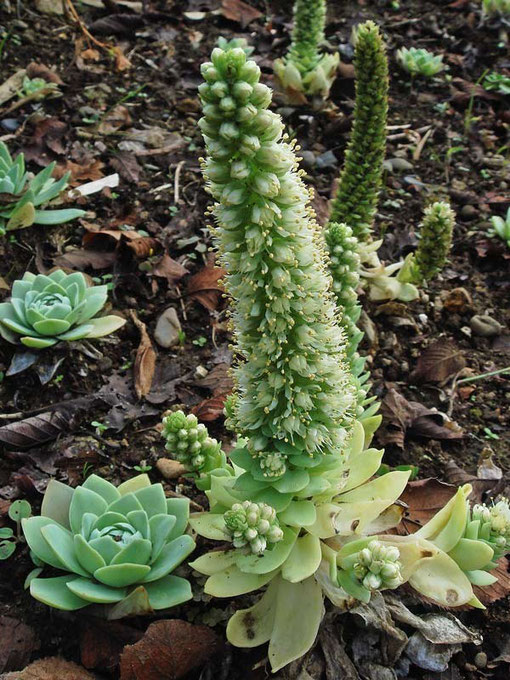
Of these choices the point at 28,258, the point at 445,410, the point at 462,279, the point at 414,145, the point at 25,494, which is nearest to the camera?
the point at 25,494

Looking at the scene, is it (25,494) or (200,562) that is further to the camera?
(25,494)

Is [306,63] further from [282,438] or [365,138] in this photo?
[282,438]

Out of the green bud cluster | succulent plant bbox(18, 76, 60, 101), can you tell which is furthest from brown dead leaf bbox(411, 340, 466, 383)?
succulent plant bbox(18, 76, 60, 101)

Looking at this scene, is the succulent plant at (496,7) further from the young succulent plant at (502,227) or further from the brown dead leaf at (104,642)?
the brown dead leaf at (104,642)

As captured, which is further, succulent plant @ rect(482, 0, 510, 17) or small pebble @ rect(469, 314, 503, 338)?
succulent plant @ rect(482, 0, 510, 17)

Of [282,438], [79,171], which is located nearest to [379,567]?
[282,438]

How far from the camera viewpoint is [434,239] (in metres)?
4.53

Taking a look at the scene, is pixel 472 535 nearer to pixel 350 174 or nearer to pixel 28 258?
pixel 350 174

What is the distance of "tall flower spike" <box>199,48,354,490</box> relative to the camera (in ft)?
7.42

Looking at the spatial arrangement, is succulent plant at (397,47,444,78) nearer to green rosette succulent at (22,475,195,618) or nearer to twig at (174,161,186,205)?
twig at (174,161,186,205)

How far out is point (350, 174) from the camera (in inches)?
180

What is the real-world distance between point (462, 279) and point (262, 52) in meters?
3.12

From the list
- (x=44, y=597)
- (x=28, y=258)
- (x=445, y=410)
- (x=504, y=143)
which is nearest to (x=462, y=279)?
(x=445, y=410)

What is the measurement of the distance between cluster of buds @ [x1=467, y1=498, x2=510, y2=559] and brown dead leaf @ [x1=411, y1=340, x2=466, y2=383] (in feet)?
5.00
